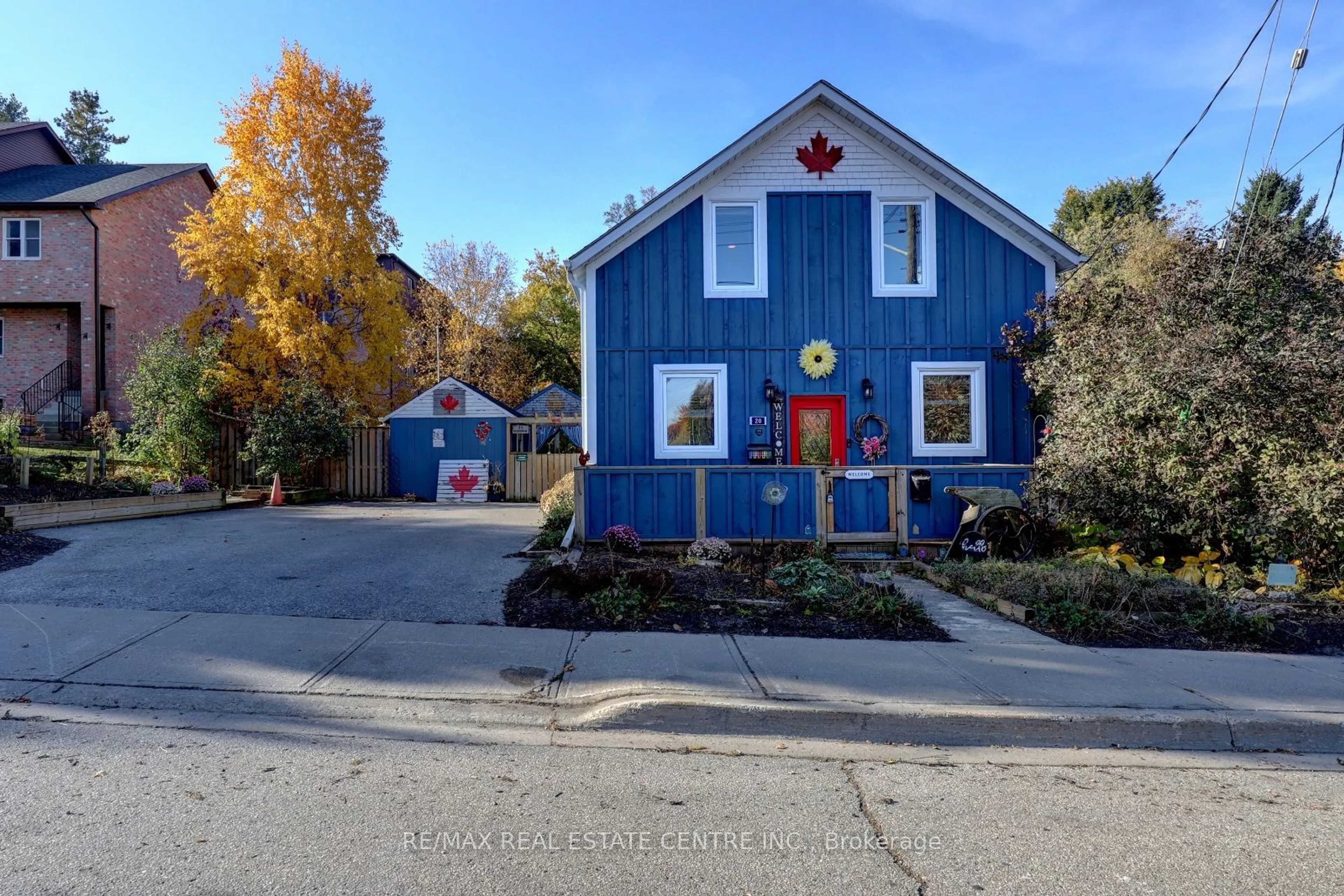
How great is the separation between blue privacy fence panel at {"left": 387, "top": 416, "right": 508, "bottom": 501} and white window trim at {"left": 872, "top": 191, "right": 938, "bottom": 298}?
11404mm

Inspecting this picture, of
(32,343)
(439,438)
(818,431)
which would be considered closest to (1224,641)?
(818,431)

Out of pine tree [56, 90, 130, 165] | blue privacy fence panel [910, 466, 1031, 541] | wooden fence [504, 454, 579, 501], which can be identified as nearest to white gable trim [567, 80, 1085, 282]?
blue privacy fence panel [910, 466, 1031, 541]

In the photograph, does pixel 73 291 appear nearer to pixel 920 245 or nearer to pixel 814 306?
pixel 814 306

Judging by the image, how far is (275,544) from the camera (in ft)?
33.7

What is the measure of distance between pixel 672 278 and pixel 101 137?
55068mm

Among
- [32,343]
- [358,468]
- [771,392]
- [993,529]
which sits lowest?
[993,529]

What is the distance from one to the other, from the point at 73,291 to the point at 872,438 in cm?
2248

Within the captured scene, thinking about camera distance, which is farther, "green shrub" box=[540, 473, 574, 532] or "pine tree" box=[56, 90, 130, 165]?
"pine tree" box=[56, 90, 130, 165]

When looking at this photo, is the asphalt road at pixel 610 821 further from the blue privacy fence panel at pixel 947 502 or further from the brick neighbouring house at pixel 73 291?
the brick neighbouring house at pixel 73 291

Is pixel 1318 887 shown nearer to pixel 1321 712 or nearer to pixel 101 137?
pixel 1321 712

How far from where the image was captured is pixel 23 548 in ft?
29.7

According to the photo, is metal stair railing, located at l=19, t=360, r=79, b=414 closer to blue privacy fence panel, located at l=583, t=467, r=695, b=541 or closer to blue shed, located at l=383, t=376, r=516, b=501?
blue shed, located at l=383, t=376, r=516, b=501

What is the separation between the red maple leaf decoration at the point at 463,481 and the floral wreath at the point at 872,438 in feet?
35.5

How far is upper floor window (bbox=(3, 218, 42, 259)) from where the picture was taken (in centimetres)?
2205
